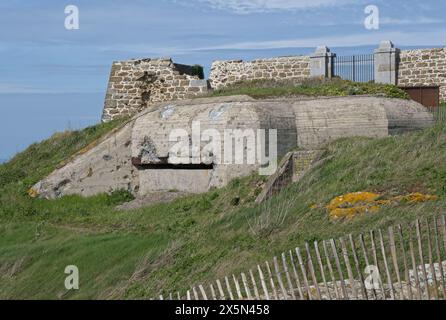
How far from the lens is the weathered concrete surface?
20156mm

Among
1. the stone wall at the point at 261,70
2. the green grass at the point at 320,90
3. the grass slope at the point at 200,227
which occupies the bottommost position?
the grass slope at the point at 200,227

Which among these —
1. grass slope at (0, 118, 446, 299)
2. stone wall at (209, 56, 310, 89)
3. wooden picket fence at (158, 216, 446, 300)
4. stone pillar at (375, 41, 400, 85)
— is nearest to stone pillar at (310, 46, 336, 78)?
stone wall at (209, 56, 310, 89)

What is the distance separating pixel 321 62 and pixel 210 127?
9.87 metres

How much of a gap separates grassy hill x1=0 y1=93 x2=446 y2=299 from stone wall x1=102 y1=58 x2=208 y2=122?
7.67 metres

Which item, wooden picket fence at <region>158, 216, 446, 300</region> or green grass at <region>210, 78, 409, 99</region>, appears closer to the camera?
wooden picket fence at <region>158, 216, 446, 300</region>

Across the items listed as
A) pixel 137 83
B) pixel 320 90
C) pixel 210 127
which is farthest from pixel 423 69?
pixel 210 127

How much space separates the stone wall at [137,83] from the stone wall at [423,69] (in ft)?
24.9

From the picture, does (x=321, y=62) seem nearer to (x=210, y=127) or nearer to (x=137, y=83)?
(x=137, y=83)

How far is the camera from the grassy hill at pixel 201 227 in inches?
533

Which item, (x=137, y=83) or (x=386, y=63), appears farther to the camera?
(x=386, y=63)

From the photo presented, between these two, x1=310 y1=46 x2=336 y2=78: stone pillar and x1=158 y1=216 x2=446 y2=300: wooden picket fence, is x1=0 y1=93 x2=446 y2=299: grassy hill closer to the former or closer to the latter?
x1=158 y1=216 x2=446 y2=300: wooden picket fence

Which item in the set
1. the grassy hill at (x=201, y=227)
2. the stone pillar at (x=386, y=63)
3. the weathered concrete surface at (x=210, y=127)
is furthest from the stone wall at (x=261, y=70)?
the grassy hill at (x=201, y=227)

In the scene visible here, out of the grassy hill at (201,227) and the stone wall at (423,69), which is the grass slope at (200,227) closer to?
the grassy hill at (201,227)

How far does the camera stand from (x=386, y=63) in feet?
100
